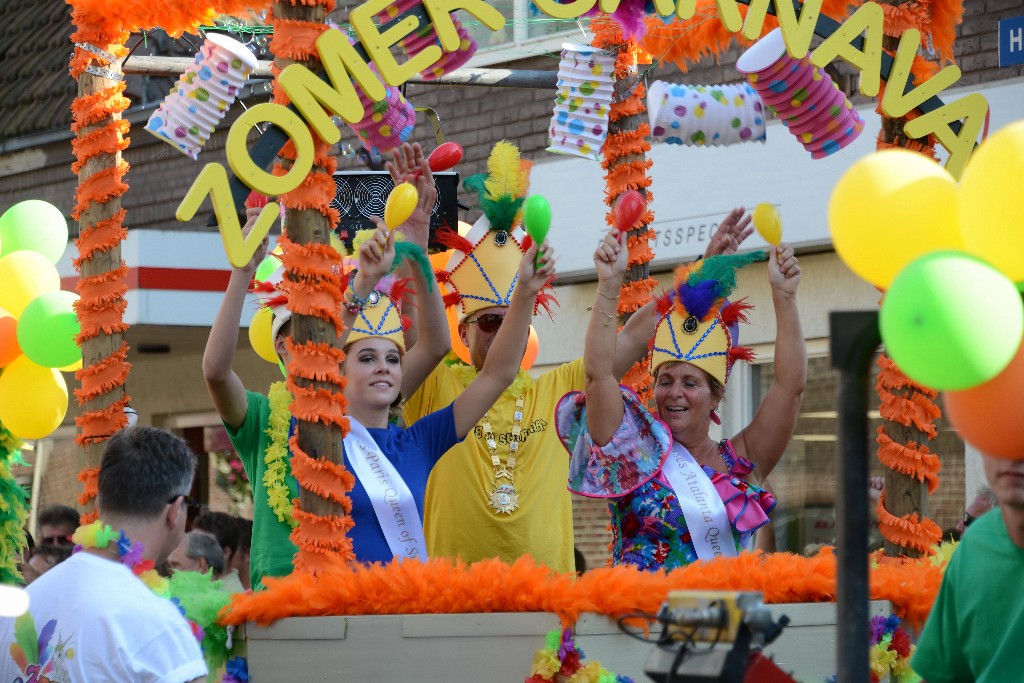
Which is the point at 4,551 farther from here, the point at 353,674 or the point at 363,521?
the point at 353,674

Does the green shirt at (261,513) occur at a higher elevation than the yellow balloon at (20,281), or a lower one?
lower

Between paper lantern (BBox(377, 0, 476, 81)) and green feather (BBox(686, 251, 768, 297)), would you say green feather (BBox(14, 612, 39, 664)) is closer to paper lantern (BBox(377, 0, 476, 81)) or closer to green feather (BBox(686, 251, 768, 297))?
paper lantern (BBox(377, 0, 476, 81))

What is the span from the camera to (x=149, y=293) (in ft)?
32.2

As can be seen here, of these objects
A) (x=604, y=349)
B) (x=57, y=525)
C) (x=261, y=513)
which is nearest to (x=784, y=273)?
(x=604, y=349)

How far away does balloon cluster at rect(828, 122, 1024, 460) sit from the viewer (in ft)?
6.35

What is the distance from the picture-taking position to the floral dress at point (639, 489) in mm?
4086

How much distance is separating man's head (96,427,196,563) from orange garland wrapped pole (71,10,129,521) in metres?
2.39

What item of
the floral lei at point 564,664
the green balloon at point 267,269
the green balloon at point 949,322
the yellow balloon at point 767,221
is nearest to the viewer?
the green balloon at point 949,322

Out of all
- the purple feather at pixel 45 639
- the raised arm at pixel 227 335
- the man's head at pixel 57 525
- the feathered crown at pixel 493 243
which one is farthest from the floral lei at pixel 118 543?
the man's head at pixel 57 525

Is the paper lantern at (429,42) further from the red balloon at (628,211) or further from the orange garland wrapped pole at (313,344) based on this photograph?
the red balloon at (628,211)

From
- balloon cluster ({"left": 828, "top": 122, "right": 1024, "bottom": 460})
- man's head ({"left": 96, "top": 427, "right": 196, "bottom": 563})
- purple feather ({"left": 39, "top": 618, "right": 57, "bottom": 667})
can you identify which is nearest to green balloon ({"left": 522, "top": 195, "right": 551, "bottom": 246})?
man's head ({"left": 96, "top": 427, "right": 196, "bottom": 563})

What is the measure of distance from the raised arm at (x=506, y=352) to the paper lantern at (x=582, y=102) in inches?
35.3

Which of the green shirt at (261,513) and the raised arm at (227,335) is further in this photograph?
the green shirt at (261,513)

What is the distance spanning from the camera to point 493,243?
5047 mm
